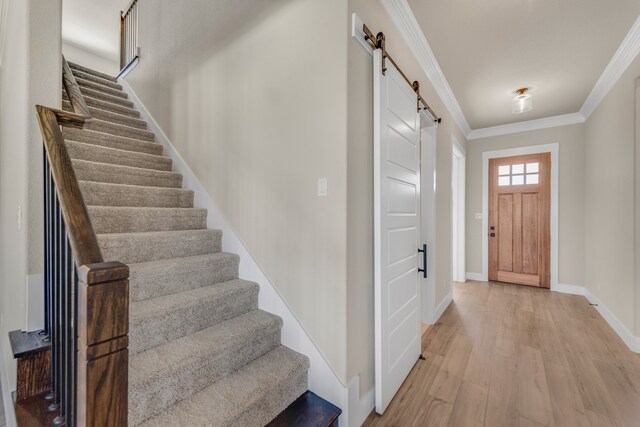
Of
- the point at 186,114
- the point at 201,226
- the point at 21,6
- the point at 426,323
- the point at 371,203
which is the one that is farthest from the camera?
the point at 426,323

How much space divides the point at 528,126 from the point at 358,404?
4.98 m

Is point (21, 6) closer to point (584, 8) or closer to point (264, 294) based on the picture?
point (264, 294)

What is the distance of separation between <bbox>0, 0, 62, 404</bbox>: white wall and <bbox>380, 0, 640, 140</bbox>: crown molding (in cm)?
199

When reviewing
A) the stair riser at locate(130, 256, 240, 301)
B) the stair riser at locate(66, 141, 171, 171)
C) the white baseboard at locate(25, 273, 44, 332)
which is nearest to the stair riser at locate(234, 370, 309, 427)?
the stair riser at locate(130, 256, 240, 301)

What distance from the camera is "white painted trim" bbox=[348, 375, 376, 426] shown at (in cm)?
155

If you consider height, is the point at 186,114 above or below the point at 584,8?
below

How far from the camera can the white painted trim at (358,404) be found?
61.2 inches

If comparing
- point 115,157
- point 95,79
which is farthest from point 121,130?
point 95,79

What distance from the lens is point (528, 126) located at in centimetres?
455

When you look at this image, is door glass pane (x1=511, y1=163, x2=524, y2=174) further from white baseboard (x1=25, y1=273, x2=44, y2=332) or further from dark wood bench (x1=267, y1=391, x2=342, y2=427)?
white baseboard (x1=25, y1=273, x2=44, y2=332)

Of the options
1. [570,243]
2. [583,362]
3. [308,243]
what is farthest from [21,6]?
[570,243]

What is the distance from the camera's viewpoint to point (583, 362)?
2.28m

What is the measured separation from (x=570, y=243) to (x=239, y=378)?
16.5 feet

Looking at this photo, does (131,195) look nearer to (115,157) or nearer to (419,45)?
(115,157)
